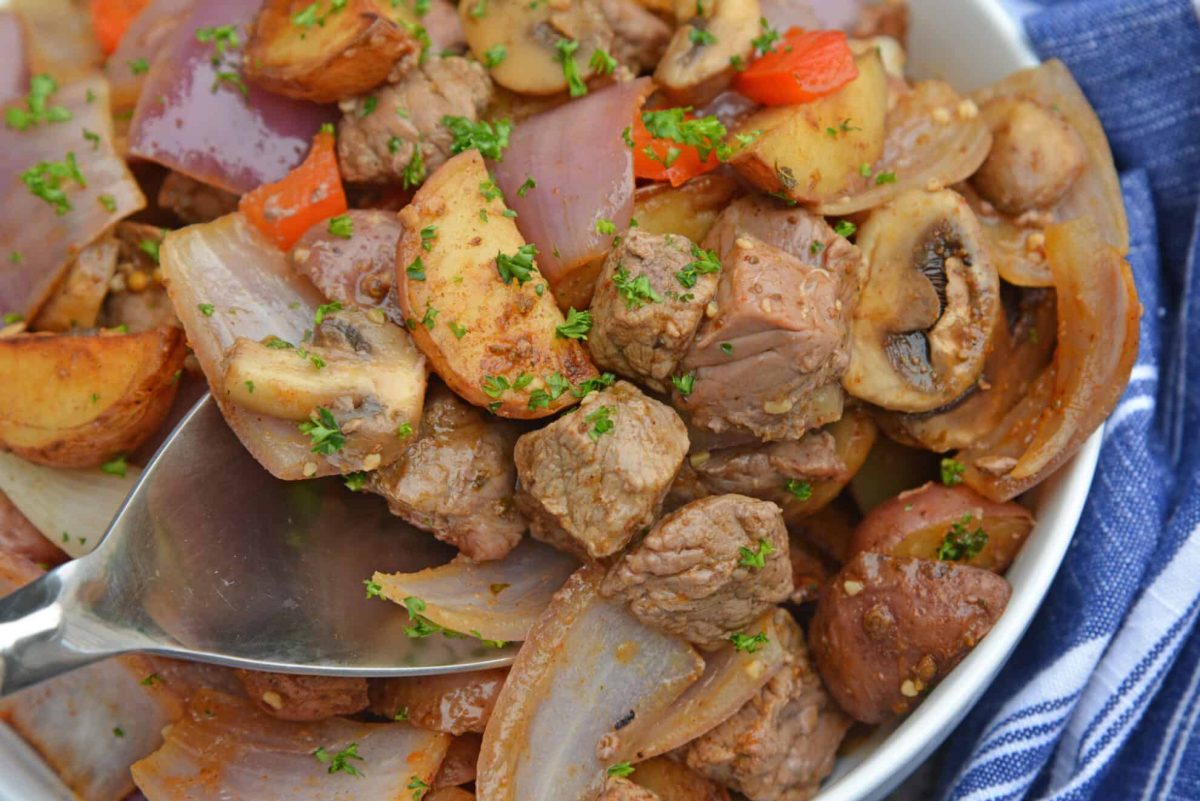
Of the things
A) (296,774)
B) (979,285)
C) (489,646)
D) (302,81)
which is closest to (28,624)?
(296,774)

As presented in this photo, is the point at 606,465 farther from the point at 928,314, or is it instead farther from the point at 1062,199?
the point at 1062,199

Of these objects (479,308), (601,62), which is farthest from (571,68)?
(479,308)

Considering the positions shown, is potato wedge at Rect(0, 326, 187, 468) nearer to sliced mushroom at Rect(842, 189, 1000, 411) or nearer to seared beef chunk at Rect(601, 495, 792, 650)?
seared beef chunk at Rect(601, 495, 792, 650)

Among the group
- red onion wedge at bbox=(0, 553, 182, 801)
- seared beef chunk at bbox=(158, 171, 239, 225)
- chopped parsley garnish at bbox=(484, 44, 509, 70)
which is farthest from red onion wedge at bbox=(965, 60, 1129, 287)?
red onion wedge at bbox=(0, 553, 182, 801)

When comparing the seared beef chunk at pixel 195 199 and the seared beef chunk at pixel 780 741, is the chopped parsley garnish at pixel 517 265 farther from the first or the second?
the seared beef chunk at pixel 780 741

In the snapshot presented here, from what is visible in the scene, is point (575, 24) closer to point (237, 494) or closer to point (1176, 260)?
point (237, 494)
